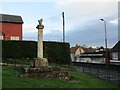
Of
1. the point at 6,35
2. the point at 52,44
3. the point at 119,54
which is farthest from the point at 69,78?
the point at 119,54

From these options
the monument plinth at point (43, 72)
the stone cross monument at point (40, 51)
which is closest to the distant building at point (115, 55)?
the stone cross monument at point (40, 51)

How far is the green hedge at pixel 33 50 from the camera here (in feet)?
81.7

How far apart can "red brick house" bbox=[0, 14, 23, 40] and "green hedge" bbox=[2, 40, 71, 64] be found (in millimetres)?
9947

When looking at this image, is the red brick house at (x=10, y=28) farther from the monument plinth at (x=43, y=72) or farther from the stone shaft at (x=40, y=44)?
the monument plinth at (x=43, y=72)

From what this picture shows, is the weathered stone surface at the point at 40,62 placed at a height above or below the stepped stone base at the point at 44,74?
above

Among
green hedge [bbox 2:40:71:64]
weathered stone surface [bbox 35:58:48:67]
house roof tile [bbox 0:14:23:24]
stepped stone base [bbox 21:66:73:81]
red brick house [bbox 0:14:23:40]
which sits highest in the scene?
house roof tile [bbox 0:14:23:24]

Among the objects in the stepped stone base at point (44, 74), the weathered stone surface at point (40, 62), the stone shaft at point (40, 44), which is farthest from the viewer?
the stone shaft at point (40, 44)

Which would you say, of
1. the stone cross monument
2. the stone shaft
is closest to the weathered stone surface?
the stone cross monument

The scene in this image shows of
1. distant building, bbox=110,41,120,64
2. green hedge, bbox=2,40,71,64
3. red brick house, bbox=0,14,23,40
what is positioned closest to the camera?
green hedge, bbox=2,40,71,64

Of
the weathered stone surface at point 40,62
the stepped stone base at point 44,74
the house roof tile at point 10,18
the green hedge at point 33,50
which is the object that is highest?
the house roof tile at point 10,18

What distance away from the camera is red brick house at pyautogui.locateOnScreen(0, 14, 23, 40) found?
35.1m

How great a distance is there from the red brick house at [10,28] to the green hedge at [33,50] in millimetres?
9947

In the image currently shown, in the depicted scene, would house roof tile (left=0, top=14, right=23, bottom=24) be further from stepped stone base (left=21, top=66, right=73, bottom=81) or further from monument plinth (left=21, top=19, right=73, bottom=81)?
stepped stone base (left=21, top=66, right=73, bottom=81)

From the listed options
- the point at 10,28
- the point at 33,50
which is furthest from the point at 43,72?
the point at 10,28
